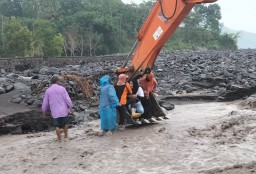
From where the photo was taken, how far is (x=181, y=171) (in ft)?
16.9

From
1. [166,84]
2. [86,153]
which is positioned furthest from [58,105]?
[166,84]

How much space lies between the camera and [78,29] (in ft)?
156

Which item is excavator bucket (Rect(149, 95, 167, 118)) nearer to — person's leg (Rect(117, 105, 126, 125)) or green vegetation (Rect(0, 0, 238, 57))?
person's leg (Rect(117, 105, 126, 125))

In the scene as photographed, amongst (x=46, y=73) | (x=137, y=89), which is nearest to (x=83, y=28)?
(x=46, y=73)

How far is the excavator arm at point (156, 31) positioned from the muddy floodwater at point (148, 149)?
1.38 metres

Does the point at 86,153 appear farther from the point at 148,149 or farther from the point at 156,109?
the point at 156,109

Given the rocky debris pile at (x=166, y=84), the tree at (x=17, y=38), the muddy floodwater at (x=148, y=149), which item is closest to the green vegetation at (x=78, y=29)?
the tree at (x=17, y=38)

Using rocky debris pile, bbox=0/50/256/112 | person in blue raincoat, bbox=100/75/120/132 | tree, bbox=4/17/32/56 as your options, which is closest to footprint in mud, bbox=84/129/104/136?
person in blue raincoat, bbox=100/75/120/132

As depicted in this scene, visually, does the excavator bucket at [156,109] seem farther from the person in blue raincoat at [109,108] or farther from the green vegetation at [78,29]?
the green vegetation at [78,29]

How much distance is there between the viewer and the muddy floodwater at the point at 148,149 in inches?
215

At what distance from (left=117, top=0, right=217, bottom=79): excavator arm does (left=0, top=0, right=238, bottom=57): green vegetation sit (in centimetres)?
2437

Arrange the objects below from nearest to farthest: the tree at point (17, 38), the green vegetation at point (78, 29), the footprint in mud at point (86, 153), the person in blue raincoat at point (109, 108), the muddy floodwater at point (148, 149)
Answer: the muddy floodwater at point (148, 149) < the footprint in mud at point (86, 153) < the person in blue raincoat at point (109, 108) < the tree at point (17, 38) < the green vegetation at point (78, 29)

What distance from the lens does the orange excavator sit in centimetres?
785

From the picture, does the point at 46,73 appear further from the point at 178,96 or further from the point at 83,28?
the point at 83,28
